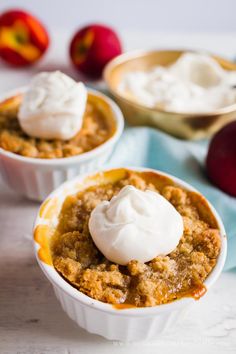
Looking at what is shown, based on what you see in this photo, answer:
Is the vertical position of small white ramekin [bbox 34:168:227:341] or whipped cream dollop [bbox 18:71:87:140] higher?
whipped cream dollop [bbox 18:71:87:140]

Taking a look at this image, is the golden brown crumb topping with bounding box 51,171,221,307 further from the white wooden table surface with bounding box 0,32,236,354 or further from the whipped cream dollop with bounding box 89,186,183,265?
the white wooden table surface with bounding box 0,32,236,354

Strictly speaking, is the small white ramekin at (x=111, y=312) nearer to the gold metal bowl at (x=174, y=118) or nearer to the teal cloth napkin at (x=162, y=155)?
the teal cloth napkin at (x=162, y=155)

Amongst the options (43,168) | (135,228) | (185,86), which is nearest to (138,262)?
(135,228)

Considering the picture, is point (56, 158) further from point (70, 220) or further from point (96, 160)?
point (70, 220)

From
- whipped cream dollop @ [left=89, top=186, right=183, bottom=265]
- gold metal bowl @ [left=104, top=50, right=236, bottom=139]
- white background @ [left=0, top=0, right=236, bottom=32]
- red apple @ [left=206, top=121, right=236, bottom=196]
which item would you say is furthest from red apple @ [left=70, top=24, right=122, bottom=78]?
white background @ [left=0, top=0, right=236, bottom=32]

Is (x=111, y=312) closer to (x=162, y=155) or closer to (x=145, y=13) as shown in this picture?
(x=162, y=155)
